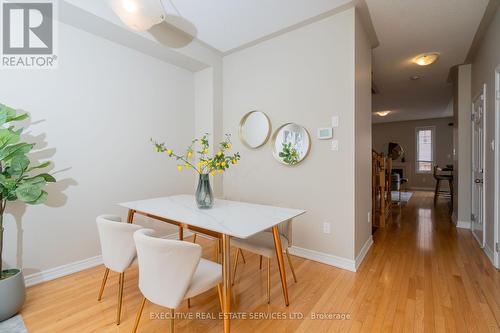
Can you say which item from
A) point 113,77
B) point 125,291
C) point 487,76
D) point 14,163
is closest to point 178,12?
point 113,77

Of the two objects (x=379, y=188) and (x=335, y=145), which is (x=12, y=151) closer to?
(x=335, y=145)

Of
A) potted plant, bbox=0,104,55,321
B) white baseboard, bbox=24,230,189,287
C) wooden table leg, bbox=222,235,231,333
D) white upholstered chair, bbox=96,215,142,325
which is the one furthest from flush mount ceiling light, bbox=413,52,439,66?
white baseboard, bbox=24,230,189,287

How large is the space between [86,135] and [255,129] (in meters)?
1.94

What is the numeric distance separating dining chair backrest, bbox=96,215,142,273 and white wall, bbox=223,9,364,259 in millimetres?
1821

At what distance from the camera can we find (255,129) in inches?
126

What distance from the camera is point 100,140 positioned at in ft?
8.54

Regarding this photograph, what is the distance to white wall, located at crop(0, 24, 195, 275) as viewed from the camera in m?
2.16

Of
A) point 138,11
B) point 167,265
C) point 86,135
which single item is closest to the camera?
point 167,265

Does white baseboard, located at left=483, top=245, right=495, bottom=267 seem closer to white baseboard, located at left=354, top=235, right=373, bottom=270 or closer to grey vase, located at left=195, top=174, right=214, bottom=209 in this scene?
white baseboard, located at left=354, top=235, right=373, bottom=270

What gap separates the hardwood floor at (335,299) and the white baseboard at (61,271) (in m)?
0.07

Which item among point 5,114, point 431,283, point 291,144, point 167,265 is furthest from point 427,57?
point 5,114

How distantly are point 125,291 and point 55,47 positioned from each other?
240 cm

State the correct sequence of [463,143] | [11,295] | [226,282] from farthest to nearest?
[463,143] < [11,295] < [226,282]

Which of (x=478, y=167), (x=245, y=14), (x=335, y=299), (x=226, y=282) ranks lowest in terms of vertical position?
(x=335, y=299)
